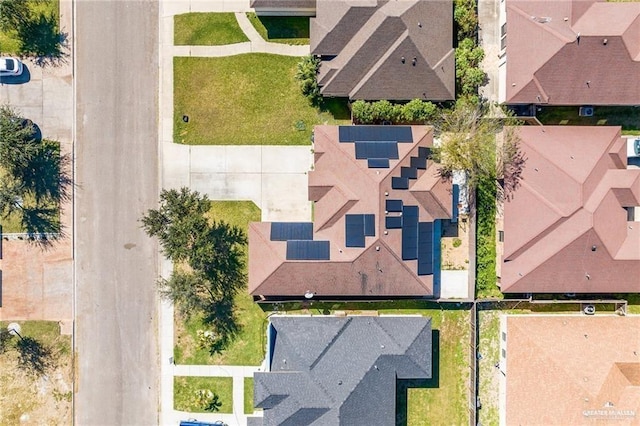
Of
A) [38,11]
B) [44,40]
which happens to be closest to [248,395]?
[44,40]

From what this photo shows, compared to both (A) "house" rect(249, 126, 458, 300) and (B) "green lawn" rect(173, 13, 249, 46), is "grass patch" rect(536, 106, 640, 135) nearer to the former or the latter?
(A) "house" rect(249, 126, 458, 300)

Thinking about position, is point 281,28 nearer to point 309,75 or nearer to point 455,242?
point 309,75

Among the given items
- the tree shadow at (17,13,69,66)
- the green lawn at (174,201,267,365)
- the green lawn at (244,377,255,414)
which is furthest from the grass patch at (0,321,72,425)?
the tree shadow at (17,13,69,66)

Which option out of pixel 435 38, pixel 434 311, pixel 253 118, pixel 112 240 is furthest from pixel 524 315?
pixel 112 240

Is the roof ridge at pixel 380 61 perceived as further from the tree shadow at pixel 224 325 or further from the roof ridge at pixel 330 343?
the tree shadow at pixel 224 325

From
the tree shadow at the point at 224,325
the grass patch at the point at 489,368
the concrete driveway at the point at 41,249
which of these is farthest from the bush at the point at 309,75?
the grass patch at the point at 489,368
